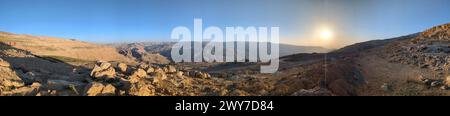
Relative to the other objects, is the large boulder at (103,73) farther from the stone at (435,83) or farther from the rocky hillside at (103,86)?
the stone at (435,83)

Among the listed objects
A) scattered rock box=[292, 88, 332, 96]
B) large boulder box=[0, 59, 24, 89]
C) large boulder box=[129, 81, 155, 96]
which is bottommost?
scattered rock box=[292, 88, 332, 96]

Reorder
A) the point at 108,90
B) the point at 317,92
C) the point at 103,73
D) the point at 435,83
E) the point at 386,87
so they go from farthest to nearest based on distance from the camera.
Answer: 1. the point at 103,73
2. the point at 386,87
3. the point at 435,83
4. the point at 317,92
5. the point at 108,90

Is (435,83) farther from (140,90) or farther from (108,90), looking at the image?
(108,90)

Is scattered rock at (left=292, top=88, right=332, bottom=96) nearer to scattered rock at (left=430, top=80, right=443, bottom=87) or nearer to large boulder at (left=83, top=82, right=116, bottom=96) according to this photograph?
scattered rock at (left=430, top=80, right=443, bottom=87)

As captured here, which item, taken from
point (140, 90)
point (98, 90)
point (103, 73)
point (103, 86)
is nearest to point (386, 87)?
point (140, 90)

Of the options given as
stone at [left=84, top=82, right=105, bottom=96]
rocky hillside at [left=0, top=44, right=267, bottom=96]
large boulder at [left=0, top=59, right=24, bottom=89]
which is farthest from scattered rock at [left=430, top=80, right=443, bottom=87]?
large boulder at [left=0, top=59, right=24, bottom=89]

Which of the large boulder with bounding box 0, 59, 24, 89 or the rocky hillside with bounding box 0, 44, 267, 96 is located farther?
the large boulder with bounding box 0, 59, 24, 89

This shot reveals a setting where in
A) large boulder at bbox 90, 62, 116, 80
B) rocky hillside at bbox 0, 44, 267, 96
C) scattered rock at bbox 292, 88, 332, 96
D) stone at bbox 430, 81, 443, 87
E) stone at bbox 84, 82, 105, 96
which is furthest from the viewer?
large boulder at bbox 90, 62, 116, 80

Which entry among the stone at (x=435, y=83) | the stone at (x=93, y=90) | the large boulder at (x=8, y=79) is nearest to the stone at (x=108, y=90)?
the stone at (x=93, y=90)
